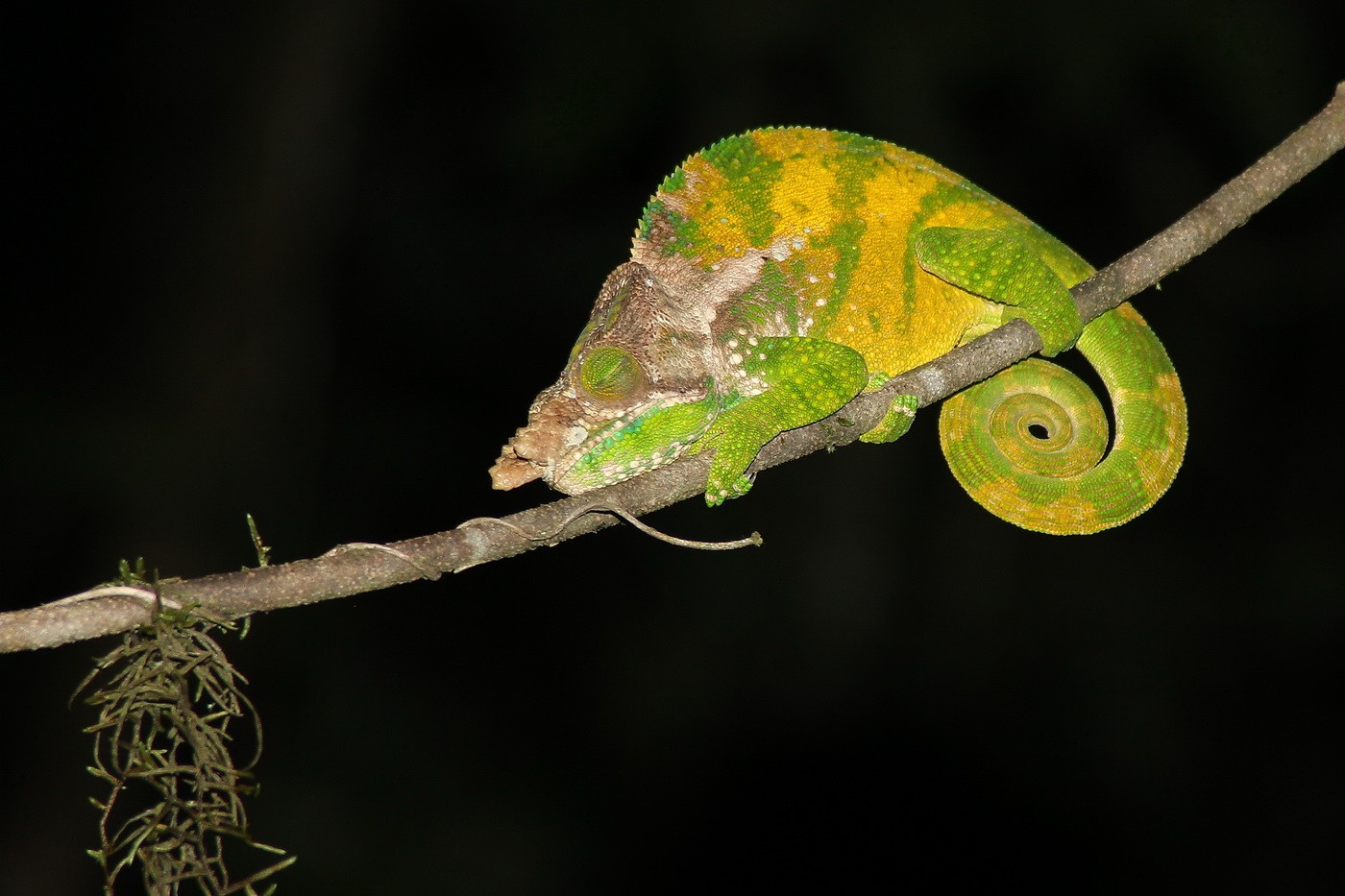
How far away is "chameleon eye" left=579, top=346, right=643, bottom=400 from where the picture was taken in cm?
299

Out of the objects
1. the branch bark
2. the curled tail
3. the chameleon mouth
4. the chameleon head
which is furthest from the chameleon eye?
the curled tail

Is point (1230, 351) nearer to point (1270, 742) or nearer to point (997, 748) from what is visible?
point (1270, 742)

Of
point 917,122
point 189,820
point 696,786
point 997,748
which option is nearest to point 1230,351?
point 917,122

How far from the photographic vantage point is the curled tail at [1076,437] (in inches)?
132

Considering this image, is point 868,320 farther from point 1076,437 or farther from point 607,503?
point 607,503

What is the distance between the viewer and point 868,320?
3314mm

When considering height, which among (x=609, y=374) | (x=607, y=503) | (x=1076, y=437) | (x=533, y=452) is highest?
(x=609, y=374)

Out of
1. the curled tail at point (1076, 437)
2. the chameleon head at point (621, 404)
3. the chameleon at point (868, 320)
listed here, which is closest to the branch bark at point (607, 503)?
the chameleon at point (868, 320)

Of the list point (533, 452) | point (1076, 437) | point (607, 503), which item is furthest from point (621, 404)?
point (1076, 437)

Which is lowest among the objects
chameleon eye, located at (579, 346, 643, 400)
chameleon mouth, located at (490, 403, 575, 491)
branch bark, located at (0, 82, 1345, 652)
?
branch bark, located at (0, 82, 1345, 652)

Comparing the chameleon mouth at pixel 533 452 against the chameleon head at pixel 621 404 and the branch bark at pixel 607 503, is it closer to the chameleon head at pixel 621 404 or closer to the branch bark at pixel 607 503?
the chameleon head at pixel 621 404

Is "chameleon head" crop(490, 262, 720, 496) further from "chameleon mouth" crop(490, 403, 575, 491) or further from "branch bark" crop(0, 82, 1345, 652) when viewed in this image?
"branch bark" crop(0, 82, 1345, 652)

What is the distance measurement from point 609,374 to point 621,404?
0.09 m

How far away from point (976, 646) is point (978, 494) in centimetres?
412
